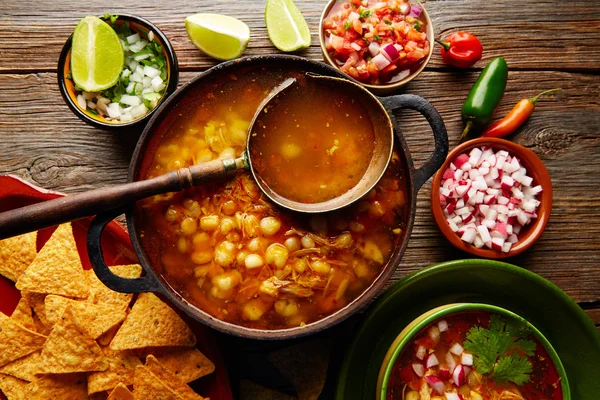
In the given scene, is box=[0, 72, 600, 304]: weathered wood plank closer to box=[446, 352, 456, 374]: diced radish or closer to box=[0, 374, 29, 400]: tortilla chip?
box=[446, 352, 456, 374]: diced radish

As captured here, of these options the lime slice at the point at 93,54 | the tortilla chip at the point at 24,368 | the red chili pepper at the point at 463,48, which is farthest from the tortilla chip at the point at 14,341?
the red chili pepper at the point at 463,48

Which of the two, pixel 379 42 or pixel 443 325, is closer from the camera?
pixel 443 325

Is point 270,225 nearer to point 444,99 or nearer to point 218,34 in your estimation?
point 218,34

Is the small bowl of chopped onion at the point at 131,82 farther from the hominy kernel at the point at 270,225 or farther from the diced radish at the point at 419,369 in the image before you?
the diced radish at the point at 419,369

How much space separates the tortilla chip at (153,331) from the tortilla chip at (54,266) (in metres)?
0.38

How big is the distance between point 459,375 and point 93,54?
2.31 m

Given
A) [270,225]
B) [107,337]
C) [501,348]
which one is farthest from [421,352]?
[107,337]

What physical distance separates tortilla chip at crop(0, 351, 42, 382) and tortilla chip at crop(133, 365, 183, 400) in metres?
0.52

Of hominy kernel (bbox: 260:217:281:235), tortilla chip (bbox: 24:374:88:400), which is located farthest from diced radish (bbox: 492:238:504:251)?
tortilla chip (bbox: 24:374:88:400)

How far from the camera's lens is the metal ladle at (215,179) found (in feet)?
7.45

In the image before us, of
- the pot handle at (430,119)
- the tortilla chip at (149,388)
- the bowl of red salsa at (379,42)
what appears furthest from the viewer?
the bowl of red salsa at (379,42)

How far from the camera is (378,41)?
10.2 ft

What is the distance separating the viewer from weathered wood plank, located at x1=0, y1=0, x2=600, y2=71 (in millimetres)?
3219

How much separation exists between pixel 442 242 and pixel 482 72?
95 cm
